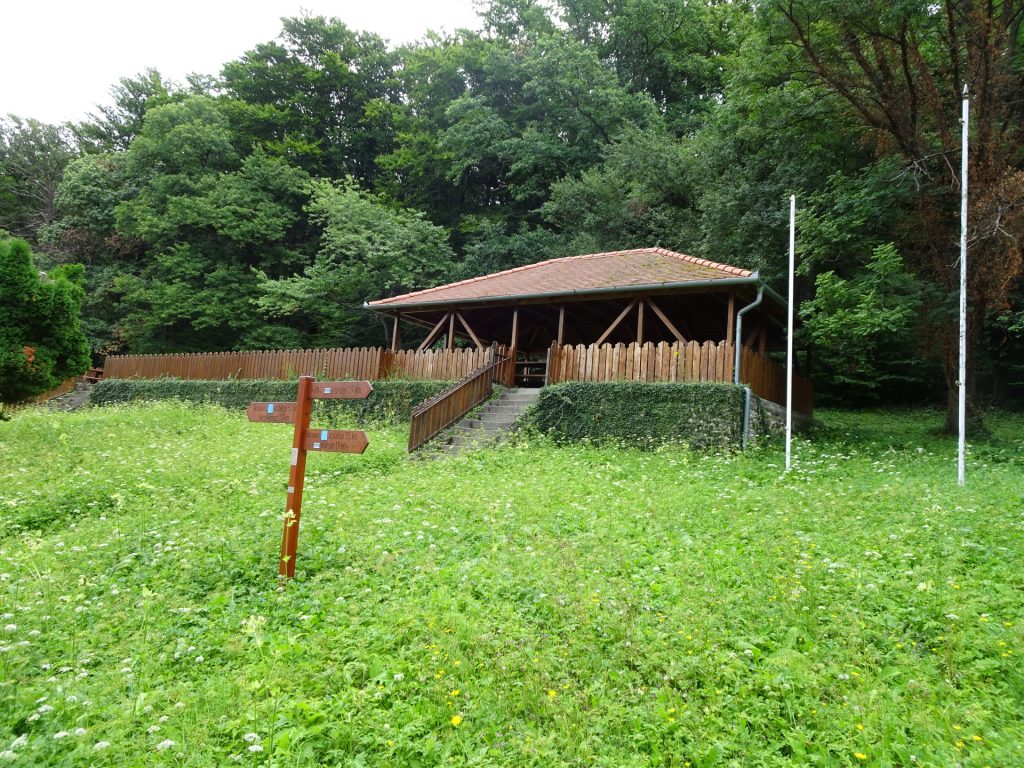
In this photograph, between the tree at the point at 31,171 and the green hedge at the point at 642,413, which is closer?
the green hedge at the point at 642,413

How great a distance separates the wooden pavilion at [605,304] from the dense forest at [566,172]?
183cm

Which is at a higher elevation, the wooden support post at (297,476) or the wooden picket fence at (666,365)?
the wooden picket fence at (666,365)

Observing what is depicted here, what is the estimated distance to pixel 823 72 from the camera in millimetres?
12281

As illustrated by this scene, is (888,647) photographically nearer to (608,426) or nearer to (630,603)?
(630,603)

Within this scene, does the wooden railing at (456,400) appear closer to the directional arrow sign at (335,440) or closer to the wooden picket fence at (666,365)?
the wooden picket fence at (666,365)

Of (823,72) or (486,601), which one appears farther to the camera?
(823,72)

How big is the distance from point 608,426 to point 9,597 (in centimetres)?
915

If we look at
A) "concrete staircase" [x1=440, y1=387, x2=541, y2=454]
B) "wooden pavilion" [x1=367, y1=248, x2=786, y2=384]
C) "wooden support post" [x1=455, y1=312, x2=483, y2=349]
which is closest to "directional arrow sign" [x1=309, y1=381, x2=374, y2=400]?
"concrete staircase" [x1=440, y1=387, x2=541, y2=454]

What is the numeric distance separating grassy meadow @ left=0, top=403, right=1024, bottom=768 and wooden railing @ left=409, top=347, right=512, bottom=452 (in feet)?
12.4

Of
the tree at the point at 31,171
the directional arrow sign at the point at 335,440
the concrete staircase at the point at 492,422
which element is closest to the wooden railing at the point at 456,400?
the concrete staircase at the point at 492,422

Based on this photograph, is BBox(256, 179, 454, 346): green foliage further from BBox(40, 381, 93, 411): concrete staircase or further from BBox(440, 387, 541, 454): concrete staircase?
BBox(440, 387, 541, 454): concrete staircase

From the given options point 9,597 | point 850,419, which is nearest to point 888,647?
point 9,597

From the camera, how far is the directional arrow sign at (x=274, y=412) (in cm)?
505

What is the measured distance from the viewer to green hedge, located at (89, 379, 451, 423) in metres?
14.5
